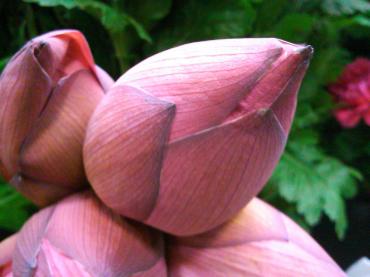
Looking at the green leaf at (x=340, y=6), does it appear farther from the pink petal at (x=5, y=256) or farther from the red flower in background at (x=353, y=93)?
the pink petal at (x=5, y=256)

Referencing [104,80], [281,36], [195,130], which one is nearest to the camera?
[195,130]

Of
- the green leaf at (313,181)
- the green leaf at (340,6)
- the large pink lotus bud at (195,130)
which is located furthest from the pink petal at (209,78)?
the green leaf at (340,6)

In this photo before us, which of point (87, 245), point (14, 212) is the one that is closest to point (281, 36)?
point (14, 212)

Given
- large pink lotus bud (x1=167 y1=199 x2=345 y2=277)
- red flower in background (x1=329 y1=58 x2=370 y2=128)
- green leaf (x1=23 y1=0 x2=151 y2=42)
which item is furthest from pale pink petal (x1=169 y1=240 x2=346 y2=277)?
red flower in background (x1=329 y1=58 x2=370 y2=128)

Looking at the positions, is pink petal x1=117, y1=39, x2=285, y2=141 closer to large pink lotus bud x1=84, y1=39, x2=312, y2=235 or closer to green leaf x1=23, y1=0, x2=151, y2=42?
large pink lotus bud x1=84, y1=39, x2=312, y2=235

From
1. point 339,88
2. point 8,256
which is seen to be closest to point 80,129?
point 8,256

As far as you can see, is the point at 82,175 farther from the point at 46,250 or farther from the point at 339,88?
the point at 339,88

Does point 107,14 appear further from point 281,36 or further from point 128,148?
point 128,148
